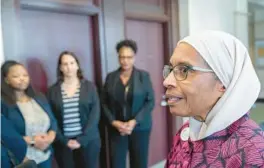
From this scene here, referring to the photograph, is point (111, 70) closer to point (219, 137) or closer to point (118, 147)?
point (118, 147)

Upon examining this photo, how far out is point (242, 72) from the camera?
3.22 feet

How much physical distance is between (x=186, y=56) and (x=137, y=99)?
210 cm

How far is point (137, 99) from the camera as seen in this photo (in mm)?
3109

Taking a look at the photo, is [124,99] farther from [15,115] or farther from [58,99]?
[15,115]

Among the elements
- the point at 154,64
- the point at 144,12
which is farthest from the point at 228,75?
the point at 154,64

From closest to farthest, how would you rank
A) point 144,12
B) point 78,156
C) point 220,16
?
point 78,156 < point 144,12 < point 220,16

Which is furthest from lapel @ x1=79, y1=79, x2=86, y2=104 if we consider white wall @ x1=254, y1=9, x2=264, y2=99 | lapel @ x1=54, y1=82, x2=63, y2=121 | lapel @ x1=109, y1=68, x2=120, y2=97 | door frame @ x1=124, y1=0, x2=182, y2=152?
white wall @ x1=254, y1=9, x2=264, y2=99

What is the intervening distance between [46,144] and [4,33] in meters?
0.83

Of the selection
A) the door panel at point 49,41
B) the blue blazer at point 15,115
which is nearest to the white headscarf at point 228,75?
the blue blazer at point 15,115

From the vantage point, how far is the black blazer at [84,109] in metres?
2.78

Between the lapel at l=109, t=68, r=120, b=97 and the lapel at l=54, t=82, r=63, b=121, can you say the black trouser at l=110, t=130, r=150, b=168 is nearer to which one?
the lapel at l=109, t=68, r=120, b=97

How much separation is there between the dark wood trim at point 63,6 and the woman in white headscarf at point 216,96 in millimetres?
2019

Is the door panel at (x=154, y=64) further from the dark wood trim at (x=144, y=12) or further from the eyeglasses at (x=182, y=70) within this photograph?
the eyeglasses at (x=182, y=70)

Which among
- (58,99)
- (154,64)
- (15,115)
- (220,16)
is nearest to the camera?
(15,115)
